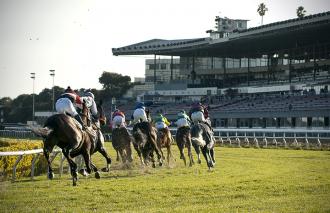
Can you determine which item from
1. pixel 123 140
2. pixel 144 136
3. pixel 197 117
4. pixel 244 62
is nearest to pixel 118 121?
pixel 123 140

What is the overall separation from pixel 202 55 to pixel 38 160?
167 ft

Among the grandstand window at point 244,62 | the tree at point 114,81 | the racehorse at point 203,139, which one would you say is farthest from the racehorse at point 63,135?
the tree at point 114,81

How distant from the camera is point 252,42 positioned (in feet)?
183

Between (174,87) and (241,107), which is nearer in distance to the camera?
(241,107)

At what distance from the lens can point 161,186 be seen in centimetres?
1264

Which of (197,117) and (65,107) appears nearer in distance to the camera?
(65,107)

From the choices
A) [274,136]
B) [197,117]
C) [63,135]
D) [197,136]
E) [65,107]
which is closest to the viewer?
[63,135]

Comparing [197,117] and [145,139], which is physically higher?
[197,117]

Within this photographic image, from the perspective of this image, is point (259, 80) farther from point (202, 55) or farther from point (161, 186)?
point (161, 186)

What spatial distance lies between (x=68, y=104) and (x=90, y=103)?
5.19ft

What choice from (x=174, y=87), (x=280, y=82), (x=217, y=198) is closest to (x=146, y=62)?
(x=174, y=87)

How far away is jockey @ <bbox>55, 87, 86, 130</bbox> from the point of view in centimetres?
1205

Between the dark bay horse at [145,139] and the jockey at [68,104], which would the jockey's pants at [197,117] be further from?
the jockey at [68,104]

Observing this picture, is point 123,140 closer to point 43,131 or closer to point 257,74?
point 43,131
